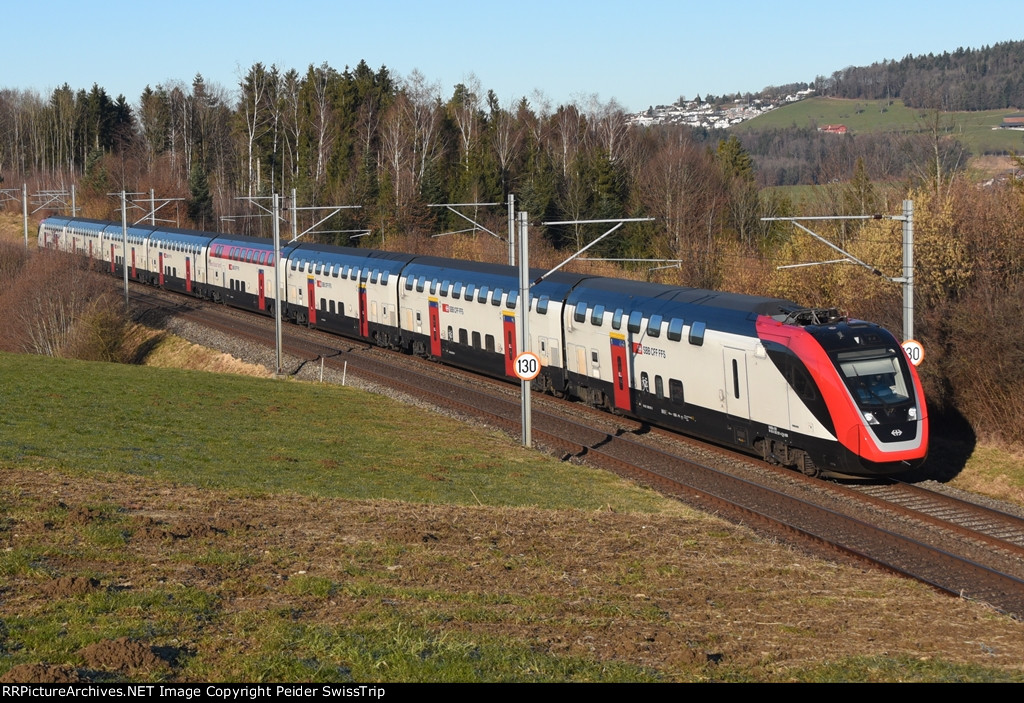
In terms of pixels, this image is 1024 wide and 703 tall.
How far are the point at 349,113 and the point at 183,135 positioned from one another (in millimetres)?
27922

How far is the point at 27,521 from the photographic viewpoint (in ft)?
48.7

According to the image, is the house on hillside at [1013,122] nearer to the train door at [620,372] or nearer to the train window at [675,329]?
the train door at [620,372]

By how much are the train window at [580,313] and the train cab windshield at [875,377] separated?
10052 millimetres

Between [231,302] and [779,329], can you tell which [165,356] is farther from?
[779,329]

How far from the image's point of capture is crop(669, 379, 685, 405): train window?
26953 mm

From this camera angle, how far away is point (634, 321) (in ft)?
94.3

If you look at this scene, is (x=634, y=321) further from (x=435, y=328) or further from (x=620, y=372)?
(x=435, y=328)

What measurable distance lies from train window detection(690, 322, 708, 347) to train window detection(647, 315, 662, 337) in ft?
4.43

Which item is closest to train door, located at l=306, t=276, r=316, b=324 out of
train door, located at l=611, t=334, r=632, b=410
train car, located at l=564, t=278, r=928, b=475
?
train car, located at l=564, t=278, r=928, b=475

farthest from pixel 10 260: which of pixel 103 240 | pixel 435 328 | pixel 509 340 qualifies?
pixel 509 340

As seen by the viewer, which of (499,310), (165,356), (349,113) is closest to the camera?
(499,310)

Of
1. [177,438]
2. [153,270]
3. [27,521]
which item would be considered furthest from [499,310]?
[153,270]

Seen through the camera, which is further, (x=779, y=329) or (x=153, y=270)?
(x=153, y=270)

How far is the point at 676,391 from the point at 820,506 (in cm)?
635
